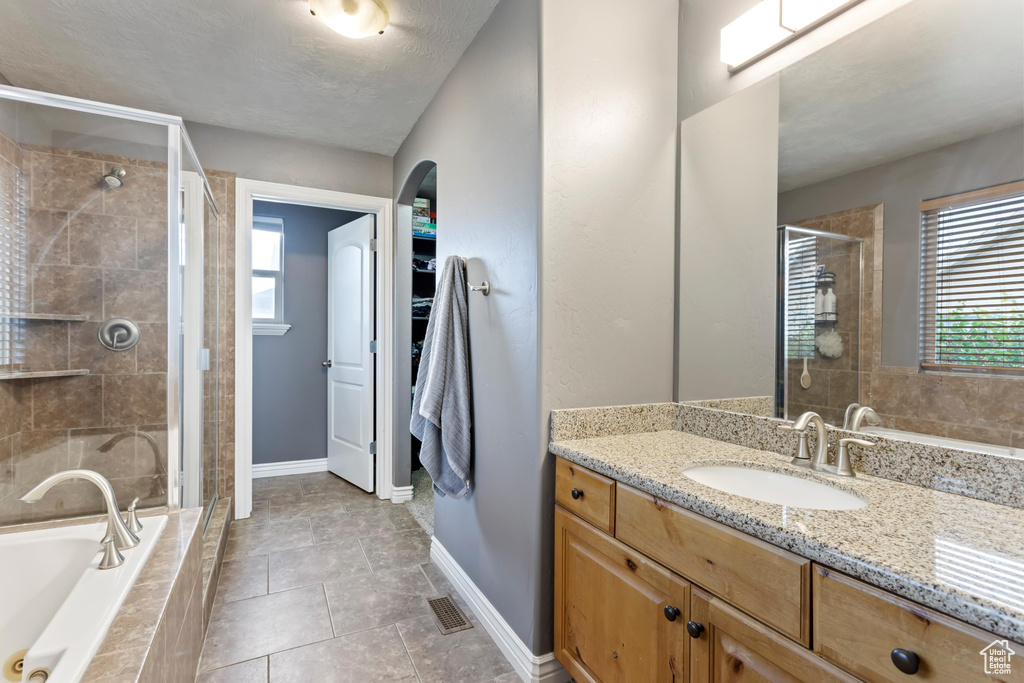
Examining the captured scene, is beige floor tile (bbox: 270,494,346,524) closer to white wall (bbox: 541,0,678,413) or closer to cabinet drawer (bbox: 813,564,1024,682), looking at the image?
white wall (bbox: 541,0,678,413)

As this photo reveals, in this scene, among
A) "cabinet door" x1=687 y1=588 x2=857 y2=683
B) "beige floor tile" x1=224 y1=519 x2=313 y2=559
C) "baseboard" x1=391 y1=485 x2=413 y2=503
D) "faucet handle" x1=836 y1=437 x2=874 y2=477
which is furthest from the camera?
"baseboard" x1=391 y1=485 x2=413 y2=503

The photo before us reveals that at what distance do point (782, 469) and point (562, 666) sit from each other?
979 millimetres

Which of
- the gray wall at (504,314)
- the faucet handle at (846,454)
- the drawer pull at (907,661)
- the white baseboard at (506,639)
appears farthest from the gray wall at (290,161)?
the drawer pull at (907,661)

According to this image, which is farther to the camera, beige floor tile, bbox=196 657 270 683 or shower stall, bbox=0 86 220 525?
shower stall, bbox=0 86 220 525

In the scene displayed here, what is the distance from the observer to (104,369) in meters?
1.94

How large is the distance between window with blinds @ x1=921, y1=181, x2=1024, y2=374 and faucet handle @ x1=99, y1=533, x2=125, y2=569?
220 cm

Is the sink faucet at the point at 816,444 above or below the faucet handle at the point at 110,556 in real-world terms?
above

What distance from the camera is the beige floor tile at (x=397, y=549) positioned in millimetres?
2420

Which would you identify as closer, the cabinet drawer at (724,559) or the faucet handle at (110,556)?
the cabinet drawer at (724,559)

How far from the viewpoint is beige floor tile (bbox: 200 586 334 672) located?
5.68 ft

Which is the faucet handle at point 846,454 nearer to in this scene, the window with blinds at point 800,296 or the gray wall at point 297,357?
the window with blinds at point 800,296

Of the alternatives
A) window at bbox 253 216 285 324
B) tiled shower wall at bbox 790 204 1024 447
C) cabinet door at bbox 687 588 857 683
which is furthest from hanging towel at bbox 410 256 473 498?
window at bbox 253 216 285 324

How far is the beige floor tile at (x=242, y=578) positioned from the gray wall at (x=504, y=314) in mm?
900

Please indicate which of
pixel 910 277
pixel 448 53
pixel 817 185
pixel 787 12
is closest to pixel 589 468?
pixel 910 277
